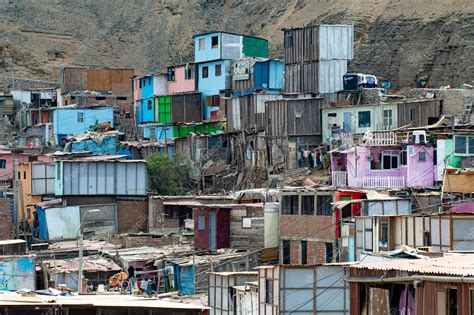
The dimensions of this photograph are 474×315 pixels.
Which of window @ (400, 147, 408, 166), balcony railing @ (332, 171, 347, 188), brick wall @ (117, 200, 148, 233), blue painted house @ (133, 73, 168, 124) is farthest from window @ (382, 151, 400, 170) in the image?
blue painted house @ (133, 73, 168, 124)

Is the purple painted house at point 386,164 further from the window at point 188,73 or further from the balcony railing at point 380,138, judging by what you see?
the window at point 188,73

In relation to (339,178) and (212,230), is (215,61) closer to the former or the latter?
(339,178)

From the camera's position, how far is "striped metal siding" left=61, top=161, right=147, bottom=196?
56.5 metres

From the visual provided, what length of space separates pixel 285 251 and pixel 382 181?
20.9 feet

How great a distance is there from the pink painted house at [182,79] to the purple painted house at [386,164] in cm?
1761

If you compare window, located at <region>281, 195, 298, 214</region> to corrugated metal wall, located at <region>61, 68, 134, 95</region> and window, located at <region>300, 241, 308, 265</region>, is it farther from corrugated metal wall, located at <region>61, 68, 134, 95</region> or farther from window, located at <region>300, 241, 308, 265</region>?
corrugated metal wall, located at <region>61, 68, 134, 95</region>

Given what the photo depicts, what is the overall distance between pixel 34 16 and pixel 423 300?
8835cm

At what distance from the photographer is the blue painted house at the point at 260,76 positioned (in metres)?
63.6

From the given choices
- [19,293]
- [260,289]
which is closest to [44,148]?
[260,289]

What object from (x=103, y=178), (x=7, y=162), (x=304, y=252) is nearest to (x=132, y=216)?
(x=103, y=178)

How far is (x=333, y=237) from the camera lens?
43.1 meters

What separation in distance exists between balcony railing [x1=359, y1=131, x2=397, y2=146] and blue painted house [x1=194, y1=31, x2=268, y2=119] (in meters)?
14.7

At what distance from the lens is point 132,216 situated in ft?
184

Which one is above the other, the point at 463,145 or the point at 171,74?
the point at 171,74
